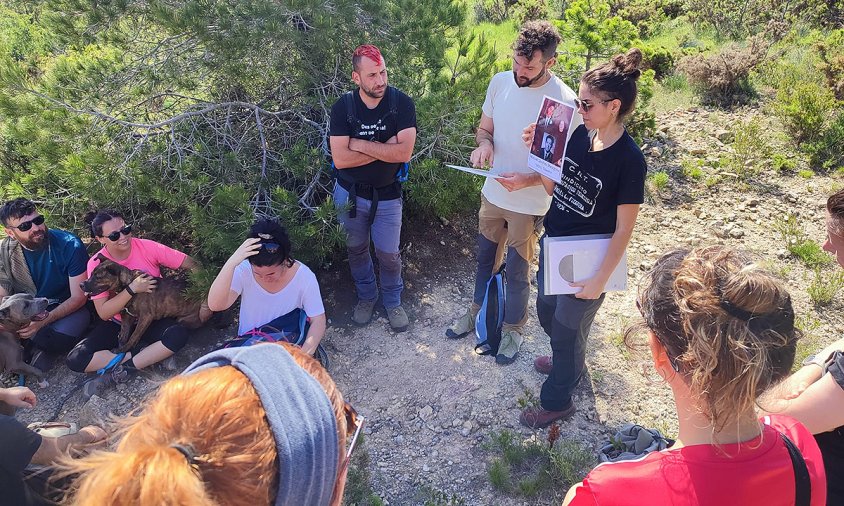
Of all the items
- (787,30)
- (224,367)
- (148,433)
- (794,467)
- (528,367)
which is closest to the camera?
(148,433)

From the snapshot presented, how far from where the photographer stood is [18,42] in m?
6.99

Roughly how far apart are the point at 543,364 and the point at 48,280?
12.1 feet

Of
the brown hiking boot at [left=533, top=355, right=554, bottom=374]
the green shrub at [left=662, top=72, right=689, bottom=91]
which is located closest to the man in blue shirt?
the brown hiking boot at [left=533, top=355, right=554, bottom=374]

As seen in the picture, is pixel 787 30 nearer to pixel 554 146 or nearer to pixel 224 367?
pixel 554 146

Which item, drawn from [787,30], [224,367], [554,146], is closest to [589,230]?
[554,146]

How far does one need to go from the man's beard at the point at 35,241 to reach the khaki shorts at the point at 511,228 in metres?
3.13

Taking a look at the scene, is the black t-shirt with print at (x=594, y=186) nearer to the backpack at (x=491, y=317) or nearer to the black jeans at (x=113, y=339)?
the backpack at (x=491, y=317)

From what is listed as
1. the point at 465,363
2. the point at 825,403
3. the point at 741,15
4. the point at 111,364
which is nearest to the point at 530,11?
the point at 741,15

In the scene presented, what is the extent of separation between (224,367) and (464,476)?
2290mm

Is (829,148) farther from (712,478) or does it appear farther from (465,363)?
(712,478)

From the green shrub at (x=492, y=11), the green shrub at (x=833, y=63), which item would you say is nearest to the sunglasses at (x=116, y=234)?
the green shrub at (x=833, y=63)

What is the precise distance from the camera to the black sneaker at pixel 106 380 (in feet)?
12.4

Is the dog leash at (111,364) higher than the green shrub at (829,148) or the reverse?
the reverse

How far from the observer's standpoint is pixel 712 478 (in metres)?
1.30
